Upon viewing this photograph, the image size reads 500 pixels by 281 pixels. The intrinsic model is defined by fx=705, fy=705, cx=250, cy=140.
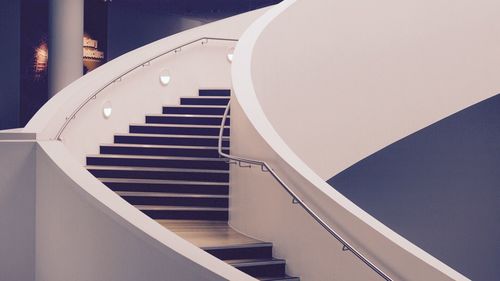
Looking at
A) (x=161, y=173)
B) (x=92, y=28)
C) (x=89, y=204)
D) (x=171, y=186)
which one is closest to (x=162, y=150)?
(x=161, y=173)

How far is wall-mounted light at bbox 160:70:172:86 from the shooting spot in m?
10.7

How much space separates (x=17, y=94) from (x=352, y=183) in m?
6.85

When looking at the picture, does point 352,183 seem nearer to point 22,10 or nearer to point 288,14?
point 288,14

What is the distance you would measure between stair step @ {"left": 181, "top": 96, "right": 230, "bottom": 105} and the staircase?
306 mm

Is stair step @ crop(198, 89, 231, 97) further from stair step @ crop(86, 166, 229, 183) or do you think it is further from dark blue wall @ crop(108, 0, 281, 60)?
dark blue wall @ crop(108, 0, 281, 60)

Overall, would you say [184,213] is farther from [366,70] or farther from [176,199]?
[366,70]

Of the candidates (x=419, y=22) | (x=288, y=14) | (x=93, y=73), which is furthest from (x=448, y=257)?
(x=93, y=73)

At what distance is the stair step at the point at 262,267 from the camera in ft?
20.9

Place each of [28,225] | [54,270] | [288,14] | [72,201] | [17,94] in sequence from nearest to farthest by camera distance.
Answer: [72,201] → [54,270] → [28,225] → [288,14] → [17,94]

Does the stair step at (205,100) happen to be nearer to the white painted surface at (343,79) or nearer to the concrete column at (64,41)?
the white painted surface at (343,79)

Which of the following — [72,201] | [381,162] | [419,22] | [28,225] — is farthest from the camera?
[381,162]

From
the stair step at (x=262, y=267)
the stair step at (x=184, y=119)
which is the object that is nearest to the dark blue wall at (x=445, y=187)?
the stair step at (x=184, y=119)

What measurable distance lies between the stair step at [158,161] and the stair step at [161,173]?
6.3 inches

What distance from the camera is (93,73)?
980 centimetres
